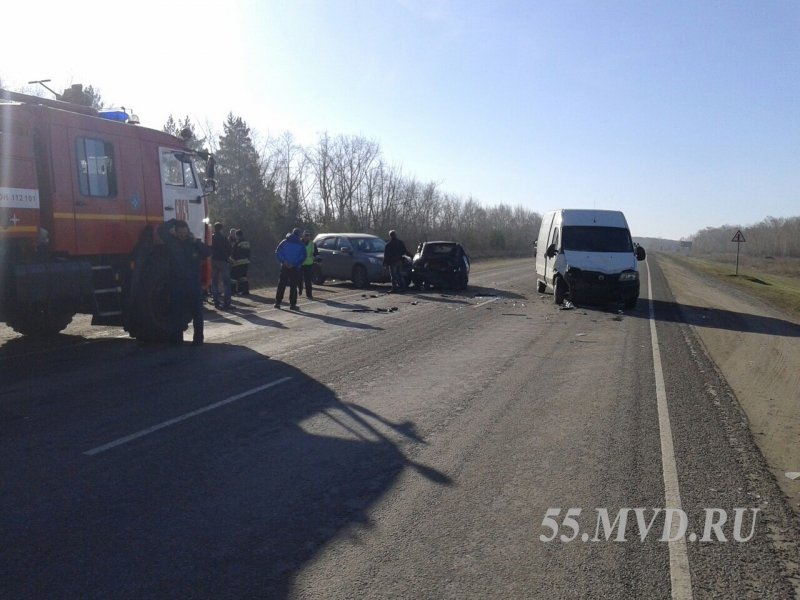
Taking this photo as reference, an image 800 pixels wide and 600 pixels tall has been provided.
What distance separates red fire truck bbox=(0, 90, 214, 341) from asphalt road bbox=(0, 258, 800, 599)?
3.18 feet

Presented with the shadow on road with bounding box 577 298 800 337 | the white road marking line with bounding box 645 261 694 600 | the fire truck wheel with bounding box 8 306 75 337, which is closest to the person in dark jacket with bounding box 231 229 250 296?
the fire truck wheel with bounding box 8 306 75 337

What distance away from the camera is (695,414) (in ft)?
25.9

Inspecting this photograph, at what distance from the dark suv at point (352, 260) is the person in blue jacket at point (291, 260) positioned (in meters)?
6.93

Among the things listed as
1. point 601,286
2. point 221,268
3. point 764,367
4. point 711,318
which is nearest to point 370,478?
point 764,367

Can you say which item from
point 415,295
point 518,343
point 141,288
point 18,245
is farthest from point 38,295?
point 415,295

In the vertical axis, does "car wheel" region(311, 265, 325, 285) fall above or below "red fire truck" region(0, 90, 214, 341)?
below

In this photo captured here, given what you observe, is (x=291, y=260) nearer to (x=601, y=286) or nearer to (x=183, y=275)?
(x=183, y=275)

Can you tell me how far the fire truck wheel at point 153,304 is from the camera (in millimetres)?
11750

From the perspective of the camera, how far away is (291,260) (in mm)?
17656

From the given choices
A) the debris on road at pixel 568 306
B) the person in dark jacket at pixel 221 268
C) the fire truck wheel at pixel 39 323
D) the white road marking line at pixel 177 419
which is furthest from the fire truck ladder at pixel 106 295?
the debris on road at pixel 568 306

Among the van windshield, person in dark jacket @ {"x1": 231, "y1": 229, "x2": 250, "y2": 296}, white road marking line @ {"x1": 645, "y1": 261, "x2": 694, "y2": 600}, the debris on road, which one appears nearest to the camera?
white road marking line @ {"x1": 645, "y1": 261, "x2": 694, "y2": 600}

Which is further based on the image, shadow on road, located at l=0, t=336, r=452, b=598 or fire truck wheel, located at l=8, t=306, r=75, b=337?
fire truck wheel, located at l=8, t=306, r=75, b=337

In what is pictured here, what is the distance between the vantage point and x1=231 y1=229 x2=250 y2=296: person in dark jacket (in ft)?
66.3

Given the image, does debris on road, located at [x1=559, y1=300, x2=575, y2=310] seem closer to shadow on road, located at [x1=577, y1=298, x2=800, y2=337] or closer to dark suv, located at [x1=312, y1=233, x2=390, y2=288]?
shadow on road, located at [x1=577, y1=298, x2=800, y2=337]
